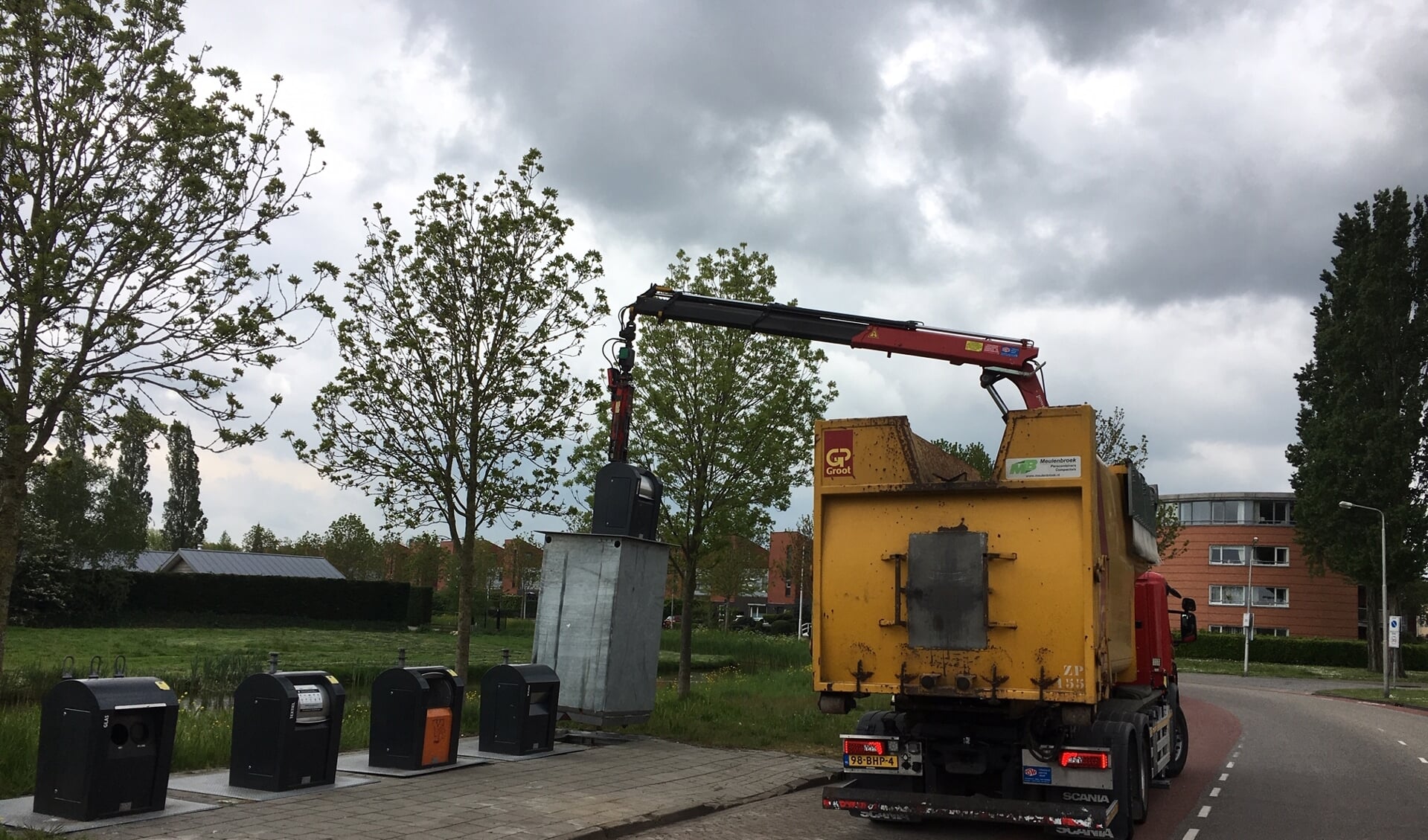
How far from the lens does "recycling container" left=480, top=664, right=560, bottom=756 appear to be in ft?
41.2

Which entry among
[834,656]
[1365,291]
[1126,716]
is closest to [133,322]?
[834,656]

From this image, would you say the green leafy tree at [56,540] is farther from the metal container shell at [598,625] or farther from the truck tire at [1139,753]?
the truck tire at [1139,753]

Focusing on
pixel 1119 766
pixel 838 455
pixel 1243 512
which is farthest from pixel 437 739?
pixel 1243 512

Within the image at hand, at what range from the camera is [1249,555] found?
6675 centimetres

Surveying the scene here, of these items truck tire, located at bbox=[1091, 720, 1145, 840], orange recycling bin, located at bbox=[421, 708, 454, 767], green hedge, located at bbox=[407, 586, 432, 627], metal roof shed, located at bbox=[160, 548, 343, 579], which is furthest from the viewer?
metal roof shed, located at bbox=[160, 548, 343, 579]

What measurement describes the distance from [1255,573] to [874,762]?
66800 millimetres

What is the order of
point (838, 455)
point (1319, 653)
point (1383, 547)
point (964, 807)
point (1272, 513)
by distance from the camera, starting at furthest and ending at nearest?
point (1272, 513) → point (1319, 653) → point (1383, 547) → point (838, 455) → point (964, 807)

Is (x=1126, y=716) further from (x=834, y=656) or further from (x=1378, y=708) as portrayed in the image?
(x=1378, y=708)

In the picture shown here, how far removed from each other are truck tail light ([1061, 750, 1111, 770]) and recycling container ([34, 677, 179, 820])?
7.28m

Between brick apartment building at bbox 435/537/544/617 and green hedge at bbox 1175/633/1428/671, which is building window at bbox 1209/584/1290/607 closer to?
green hedge at bbox 1175/633/1428/671

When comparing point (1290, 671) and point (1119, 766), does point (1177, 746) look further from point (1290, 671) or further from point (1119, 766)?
point (1290, 671)

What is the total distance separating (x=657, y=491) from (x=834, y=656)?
20.2 ft

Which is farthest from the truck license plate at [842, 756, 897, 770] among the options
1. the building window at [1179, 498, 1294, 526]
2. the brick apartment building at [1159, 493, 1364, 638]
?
the building window at [1179, 498, 1294, 526]

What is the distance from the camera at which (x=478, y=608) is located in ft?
204
